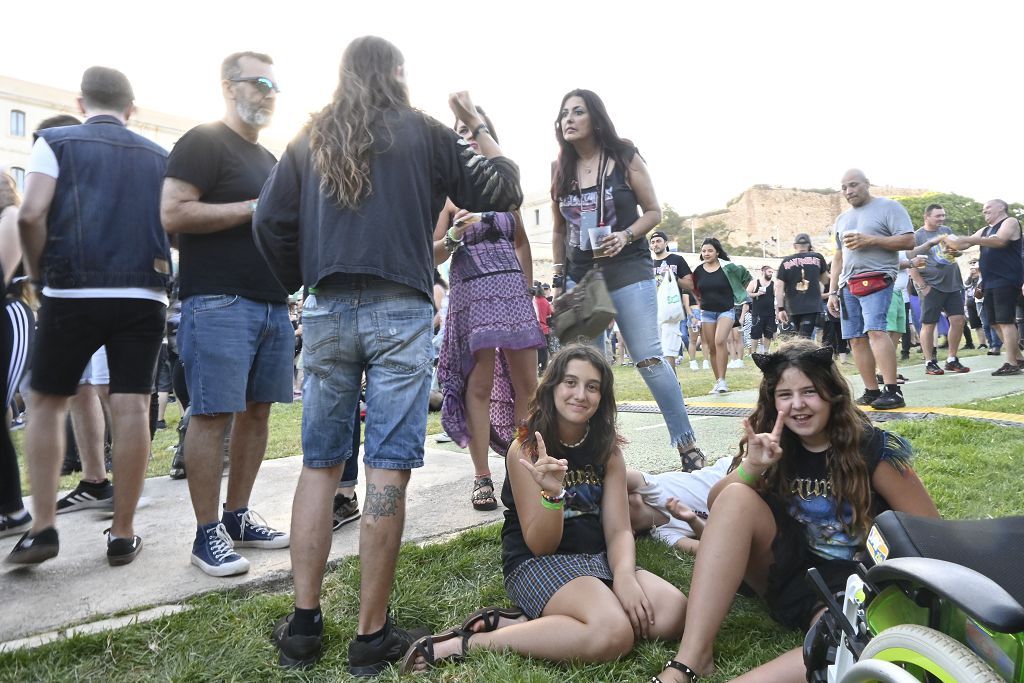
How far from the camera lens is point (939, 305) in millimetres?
9812

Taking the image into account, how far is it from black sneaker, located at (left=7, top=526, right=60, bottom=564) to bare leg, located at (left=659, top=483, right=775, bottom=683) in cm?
242

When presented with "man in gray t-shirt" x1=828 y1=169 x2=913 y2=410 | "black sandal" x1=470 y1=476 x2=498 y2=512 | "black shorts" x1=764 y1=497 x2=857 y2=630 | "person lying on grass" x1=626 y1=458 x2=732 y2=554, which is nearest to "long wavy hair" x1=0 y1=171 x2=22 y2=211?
"black sandal" x1=470 y1=476 x2=498 y2=512

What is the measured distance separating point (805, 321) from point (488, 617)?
351 inches

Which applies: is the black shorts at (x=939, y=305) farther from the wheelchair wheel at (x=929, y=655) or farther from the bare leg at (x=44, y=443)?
the bare leg at (x=44, y=443)

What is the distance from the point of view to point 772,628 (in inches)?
91.4

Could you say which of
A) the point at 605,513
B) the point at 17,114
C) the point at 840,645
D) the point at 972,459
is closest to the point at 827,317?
the point at 972,459

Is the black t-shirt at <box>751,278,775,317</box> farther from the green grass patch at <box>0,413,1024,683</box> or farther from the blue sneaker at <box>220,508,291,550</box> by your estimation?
the blue sneaker at <box>220,508,291,550</box>

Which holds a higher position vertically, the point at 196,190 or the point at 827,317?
the point at 196,190

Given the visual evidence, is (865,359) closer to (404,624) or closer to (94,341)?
(404,624)

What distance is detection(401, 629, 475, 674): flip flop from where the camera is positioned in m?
2.11

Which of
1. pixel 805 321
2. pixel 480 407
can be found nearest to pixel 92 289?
pixel 480 407

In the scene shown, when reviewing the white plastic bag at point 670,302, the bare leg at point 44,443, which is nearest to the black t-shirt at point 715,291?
the white plastic bag at point 670,302

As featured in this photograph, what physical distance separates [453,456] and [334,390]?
3044mm

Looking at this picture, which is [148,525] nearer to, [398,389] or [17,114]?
[398,389]
